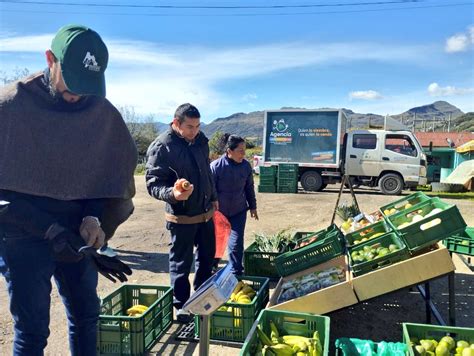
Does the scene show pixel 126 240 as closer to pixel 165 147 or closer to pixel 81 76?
pixel 165 147

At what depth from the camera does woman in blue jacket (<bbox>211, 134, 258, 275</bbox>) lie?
15.9ft

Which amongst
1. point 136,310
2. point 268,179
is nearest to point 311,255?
point 136,310

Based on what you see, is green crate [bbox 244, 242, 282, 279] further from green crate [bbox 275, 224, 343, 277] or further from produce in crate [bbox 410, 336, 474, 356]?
produce in crate [bbox 410, 336, 474, 356]

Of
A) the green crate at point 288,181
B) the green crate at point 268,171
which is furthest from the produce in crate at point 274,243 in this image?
the green crate at point 268,171

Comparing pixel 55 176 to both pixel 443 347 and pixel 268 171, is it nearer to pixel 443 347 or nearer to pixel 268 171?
pixel 443 347

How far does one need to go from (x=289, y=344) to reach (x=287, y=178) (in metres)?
11.6

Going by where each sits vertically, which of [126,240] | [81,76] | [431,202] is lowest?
[126,240]

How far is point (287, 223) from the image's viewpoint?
9.13 metres

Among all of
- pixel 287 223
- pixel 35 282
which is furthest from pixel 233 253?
pixel 287 223

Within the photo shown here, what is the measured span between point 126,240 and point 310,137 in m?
8.29

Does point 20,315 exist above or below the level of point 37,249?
below

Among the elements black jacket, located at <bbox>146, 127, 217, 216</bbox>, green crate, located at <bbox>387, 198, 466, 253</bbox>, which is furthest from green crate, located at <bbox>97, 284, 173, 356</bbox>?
green crate, located at <bbox>387, 198, 466, 253</bbox>

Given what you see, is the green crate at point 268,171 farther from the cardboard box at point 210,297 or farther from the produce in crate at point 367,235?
the cardboard box at point 210,297

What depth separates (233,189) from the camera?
485 centimetres
